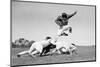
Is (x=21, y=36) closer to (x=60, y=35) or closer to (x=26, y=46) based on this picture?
(x=26, y=46)

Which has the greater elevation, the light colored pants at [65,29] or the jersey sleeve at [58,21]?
the jersey sleeve at [58,21]

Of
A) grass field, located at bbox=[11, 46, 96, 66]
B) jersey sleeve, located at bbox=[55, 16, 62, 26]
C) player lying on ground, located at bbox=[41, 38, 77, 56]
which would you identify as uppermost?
jersey sleeve, located at bbox=[55, 16, 62, 26]

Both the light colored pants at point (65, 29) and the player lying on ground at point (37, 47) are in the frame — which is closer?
the player lying on ground at point (37, 47)

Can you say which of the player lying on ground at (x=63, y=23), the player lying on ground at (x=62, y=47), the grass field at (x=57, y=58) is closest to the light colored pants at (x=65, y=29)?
the player lying on ground at (x=63, y=23)

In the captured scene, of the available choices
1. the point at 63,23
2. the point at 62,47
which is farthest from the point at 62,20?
the point at 62,47

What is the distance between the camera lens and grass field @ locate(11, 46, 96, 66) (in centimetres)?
210

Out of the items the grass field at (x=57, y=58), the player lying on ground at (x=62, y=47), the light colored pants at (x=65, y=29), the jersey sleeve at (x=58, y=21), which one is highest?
the jersey sleeve at (x=58, y=21)

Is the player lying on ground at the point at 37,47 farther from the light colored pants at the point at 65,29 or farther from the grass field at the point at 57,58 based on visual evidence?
the light colored pants at the point at 65,29

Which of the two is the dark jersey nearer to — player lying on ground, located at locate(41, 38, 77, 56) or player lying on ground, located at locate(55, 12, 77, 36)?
player lying on ground, located at locate(55, 12, 77, 36)

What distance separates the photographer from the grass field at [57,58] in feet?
6.88

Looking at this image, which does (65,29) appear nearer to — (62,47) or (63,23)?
(63,23)

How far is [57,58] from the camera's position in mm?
2248

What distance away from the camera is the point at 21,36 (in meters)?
2.12

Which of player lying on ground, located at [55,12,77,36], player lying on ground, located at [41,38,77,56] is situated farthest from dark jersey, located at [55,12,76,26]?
player lying on ground, located at [41,38,77,56]
